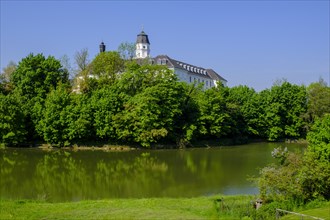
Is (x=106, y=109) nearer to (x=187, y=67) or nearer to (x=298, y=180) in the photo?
(x=298, y=180)

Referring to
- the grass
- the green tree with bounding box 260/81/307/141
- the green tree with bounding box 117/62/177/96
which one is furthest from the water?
the green tree with bounding box 260/81/307/141

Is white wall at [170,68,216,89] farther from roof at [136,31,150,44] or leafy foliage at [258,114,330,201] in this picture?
leafy foliage at [258,114,330,201]

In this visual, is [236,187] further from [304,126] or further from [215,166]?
[304,126]

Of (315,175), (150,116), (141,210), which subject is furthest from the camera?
(150,116)

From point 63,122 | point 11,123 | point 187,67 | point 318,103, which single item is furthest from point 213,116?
point 187,67

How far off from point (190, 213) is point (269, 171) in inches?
179

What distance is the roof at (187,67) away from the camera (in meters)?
89.9

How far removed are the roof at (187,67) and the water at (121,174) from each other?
153 ft

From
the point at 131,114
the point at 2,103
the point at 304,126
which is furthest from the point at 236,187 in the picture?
the point at 304,126

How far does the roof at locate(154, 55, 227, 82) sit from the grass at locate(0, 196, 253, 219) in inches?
2793

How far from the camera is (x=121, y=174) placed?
104ft

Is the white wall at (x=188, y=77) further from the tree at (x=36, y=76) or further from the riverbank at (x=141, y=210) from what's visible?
the riverbank at (x=141, y=210)

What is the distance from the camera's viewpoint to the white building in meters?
90.2

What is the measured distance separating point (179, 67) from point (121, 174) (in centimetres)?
6358
